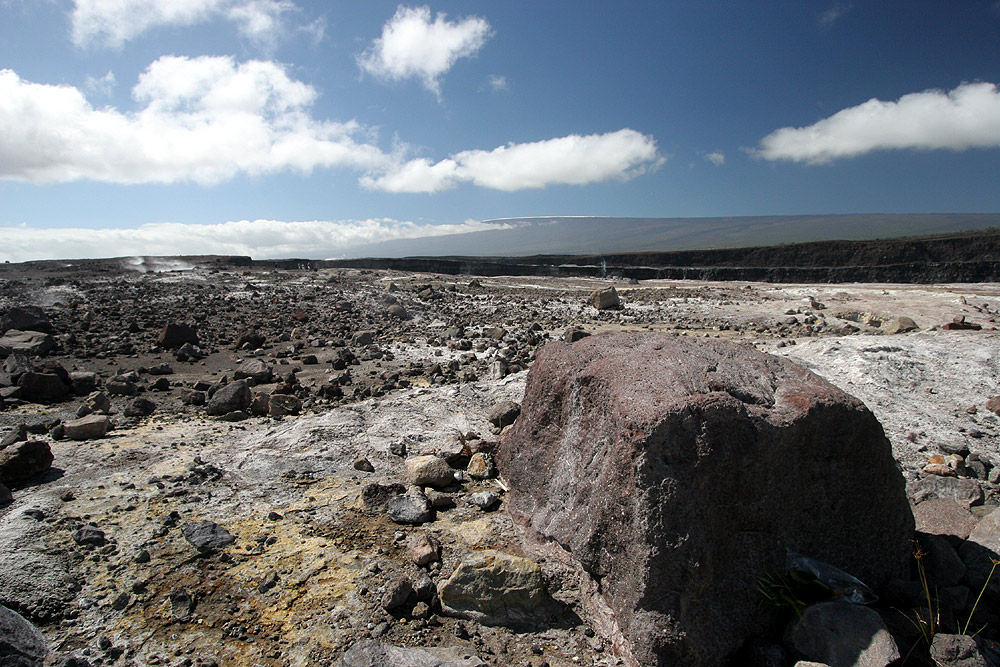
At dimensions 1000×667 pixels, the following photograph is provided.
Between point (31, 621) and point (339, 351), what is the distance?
766 centimetres

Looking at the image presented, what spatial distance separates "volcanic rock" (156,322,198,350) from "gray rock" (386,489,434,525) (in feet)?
29.0

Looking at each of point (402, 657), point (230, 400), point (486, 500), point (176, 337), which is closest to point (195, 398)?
point (230, 400)

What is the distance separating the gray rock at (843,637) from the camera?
239cm

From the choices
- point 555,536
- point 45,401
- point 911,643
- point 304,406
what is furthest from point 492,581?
point 45,401

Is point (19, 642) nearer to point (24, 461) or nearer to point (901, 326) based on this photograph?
point (24, 461)

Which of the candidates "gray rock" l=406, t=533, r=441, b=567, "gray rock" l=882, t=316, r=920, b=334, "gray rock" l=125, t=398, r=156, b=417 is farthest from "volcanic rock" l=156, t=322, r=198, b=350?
"gray rock" l=882, t=316, r=920, b=334

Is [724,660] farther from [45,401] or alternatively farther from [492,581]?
[45,401]

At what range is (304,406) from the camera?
21.2ft

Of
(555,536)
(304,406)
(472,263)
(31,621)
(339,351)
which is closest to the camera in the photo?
(31,621)

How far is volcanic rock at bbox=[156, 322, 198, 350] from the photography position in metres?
10.5

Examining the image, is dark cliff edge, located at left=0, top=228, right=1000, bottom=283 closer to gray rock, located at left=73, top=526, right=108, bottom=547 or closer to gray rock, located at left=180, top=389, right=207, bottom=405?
gray rock, located at left=180, top=389, right=207, bottom=405

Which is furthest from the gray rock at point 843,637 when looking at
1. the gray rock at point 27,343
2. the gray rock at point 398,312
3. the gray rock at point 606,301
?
the gray rock at point 606,301

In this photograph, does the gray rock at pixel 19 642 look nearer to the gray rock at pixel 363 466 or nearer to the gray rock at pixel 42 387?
the gray rock at pixel 363 466

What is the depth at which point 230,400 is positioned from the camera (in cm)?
626
